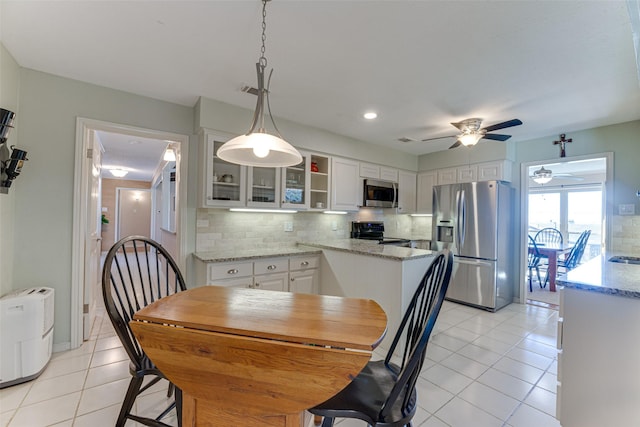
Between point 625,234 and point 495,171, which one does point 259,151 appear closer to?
point 495,171

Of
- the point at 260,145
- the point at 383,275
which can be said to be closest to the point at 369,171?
the point at 383,275

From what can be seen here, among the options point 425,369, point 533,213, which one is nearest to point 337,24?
point 425,369

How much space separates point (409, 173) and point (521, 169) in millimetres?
1659

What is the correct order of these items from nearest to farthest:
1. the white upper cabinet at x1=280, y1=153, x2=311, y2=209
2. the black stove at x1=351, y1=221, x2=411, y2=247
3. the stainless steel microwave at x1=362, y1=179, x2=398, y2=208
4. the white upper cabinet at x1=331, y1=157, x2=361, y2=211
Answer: the white upper cabinet at x1=280, y1=153, x2=311, y2=209 < the white upper cabinet at x1=331, y1=157, x2=361, y2=211 < the stainless steel microwave at x1=362, y1=179, x2=398, y2=208 < the black stove at x1=351, y1=221, x2=411, y2=247

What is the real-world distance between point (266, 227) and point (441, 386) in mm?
2473

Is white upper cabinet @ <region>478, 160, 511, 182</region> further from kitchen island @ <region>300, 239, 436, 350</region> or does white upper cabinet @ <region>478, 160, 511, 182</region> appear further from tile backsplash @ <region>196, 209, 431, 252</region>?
kitchen island @ <region>300, 239, 436, 350</region>

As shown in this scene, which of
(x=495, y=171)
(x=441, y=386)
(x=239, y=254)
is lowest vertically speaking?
(x=441, y=386)

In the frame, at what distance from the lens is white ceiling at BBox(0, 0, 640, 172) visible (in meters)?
1.60

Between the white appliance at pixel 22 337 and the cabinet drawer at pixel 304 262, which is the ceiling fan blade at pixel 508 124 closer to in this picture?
the cabinet drawer at pixel 304 262

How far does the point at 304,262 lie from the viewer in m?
3.27

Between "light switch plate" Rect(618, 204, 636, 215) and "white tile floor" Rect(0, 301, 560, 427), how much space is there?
167 centimetres

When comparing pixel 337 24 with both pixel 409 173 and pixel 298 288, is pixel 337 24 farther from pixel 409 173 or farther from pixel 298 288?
pixel 409 173

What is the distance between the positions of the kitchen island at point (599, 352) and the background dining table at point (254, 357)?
1.20m

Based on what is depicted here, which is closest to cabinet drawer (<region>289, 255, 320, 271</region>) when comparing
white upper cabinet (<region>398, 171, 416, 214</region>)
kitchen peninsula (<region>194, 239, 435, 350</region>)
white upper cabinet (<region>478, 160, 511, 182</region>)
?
kitchen peninsula (<region>194, 239, 435, 350</region>)
